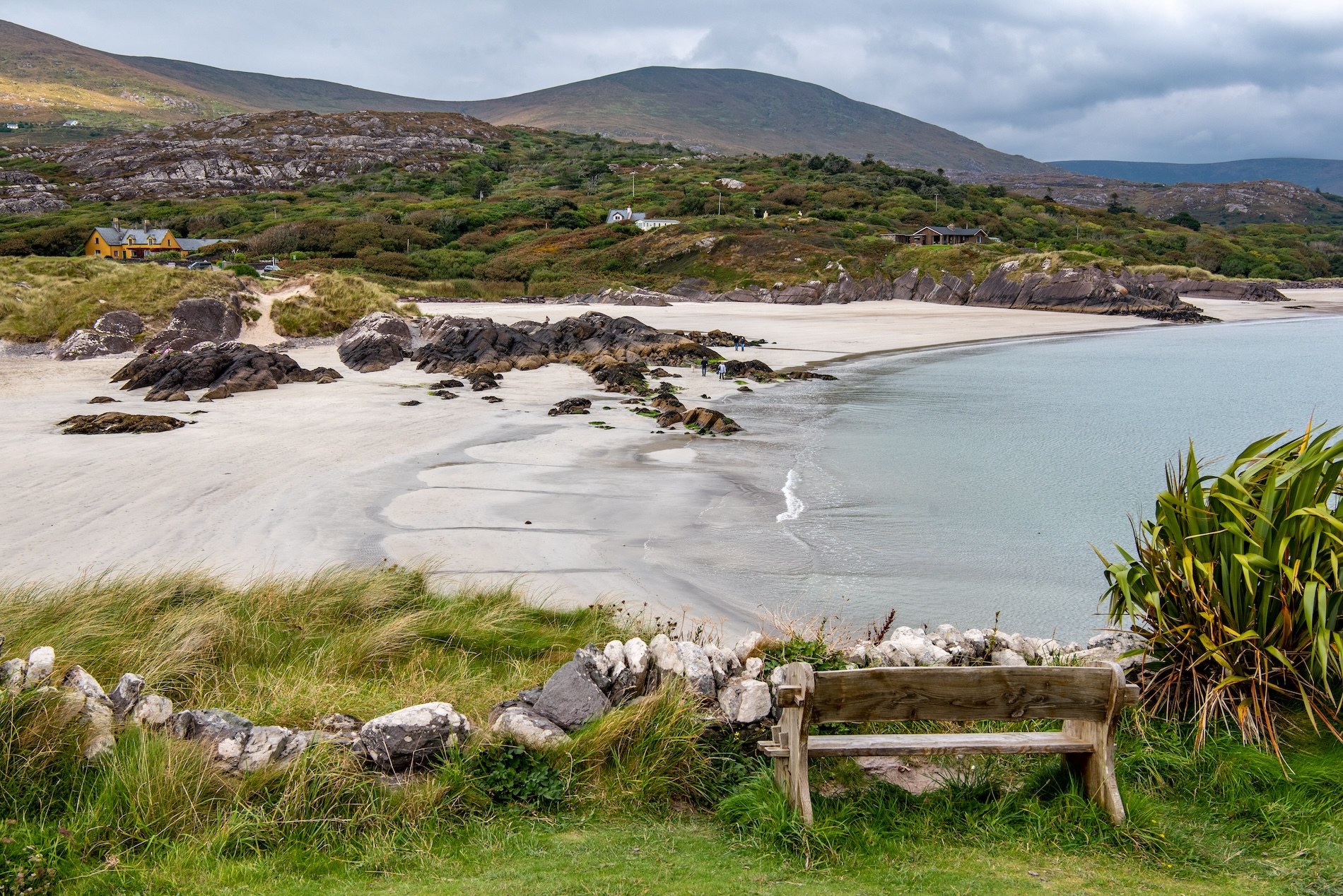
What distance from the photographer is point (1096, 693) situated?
391cm

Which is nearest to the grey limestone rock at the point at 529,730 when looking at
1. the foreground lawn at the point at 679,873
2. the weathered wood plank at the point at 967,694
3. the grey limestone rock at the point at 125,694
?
the foreground lawn at the point at 679,873

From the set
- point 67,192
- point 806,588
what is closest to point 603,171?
point 67,192

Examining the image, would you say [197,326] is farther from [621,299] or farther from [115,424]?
[621,299]

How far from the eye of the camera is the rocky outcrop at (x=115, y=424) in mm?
15203

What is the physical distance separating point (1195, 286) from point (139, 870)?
77.1 metres

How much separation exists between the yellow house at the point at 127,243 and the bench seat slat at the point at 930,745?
7108 cm

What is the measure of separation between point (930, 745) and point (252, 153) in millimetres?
136249

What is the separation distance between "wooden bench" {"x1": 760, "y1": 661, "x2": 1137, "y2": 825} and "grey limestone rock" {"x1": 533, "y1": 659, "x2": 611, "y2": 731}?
1.07 m

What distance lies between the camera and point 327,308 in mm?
28031

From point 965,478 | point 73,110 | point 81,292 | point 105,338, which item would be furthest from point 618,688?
point 73,110

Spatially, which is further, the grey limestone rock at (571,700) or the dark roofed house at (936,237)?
the dark roofed house at (936,237)

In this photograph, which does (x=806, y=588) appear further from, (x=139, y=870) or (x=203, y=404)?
(x=203, y=404)

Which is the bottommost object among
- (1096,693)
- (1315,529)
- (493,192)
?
(1096,693)

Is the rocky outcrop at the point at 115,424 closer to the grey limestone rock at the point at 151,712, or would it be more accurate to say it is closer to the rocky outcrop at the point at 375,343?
the rocky outcrop at the point at 375,343
